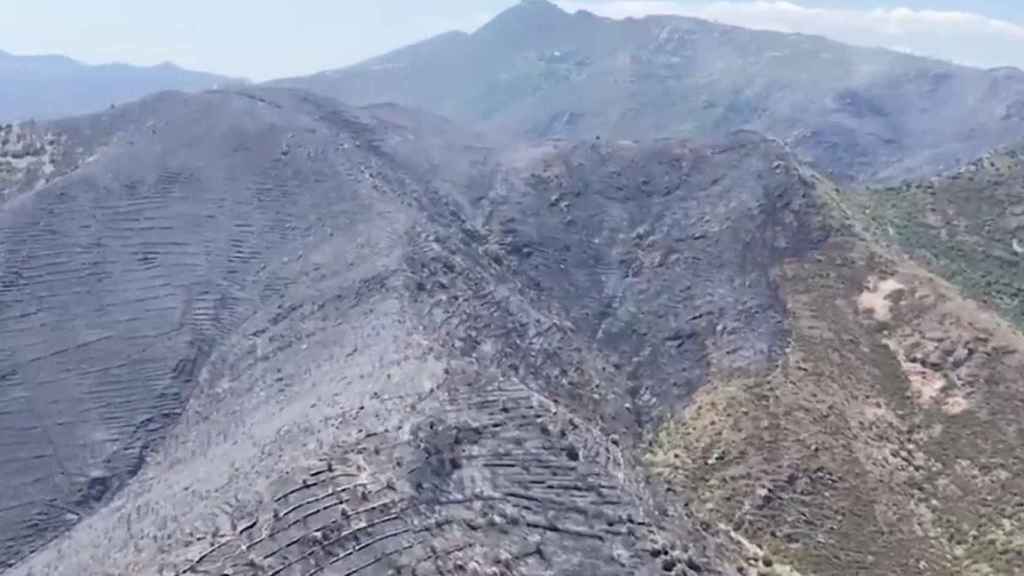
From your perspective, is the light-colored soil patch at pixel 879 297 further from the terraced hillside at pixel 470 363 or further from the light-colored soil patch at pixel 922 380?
the light-colored soil patch at pixel 922 380

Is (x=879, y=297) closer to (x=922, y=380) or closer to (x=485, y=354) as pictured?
(x=922, y=380)

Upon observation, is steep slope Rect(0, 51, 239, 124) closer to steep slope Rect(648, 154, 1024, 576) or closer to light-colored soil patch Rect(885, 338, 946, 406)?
steep slope Rect(648, 154, 1024, 576)

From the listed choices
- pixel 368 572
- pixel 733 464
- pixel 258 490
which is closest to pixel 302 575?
pixel 368 572

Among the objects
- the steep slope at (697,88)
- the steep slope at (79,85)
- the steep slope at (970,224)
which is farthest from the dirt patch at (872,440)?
the steep slope at (79,85)

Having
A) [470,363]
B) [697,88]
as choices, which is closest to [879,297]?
[470,363]

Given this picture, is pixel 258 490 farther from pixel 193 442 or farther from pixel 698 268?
pixel 698 268

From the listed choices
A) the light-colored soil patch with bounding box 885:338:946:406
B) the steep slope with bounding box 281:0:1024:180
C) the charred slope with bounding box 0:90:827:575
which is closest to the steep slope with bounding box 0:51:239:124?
the steep slope with bounding box 281:0:1024:180
